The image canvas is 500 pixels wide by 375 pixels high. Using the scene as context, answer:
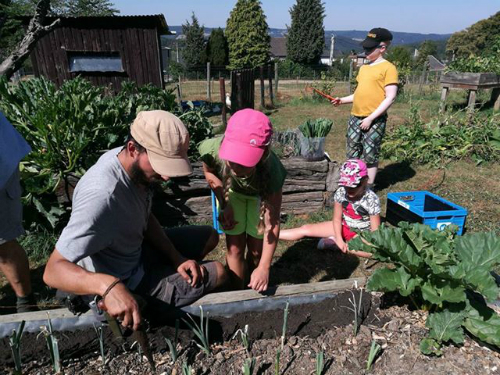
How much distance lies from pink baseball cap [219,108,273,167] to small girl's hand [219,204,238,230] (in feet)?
2.10

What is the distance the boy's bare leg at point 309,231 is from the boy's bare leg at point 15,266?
212 cm

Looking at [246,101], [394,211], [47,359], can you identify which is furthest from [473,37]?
[47,359]

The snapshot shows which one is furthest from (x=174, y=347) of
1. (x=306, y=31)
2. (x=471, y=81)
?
(x=306, y=31)

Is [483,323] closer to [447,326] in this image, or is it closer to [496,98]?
[447,326]

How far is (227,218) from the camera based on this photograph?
233cm

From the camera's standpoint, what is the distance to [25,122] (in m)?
3.12

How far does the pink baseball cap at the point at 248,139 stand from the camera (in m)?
1.72

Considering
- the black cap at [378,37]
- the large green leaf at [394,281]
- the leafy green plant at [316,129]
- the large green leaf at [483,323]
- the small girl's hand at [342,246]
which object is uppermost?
the black cap at [378,37]

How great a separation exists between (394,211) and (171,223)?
7.65 ft

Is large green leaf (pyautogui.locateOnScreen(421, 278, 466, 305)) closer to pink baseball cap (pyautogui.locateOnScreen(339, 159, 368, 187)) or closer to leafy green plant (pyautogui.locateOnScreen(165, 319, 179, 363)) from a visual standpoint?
leafy green plant (pyautogui.locateOnScreen(165, 319, 179, 363))

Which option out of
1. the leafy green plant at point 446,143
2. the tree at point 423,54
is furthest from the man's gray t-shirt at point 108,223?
the tree at point 423,54

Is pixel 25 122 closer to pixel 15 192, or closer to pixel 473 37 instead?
pixel 15 192

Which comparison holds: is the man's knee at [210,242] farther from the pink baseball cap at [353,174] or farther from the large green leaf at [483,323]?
the large green leaf at [483,323]

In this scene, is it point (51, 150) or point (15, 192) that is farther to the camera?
point (51, 150)
